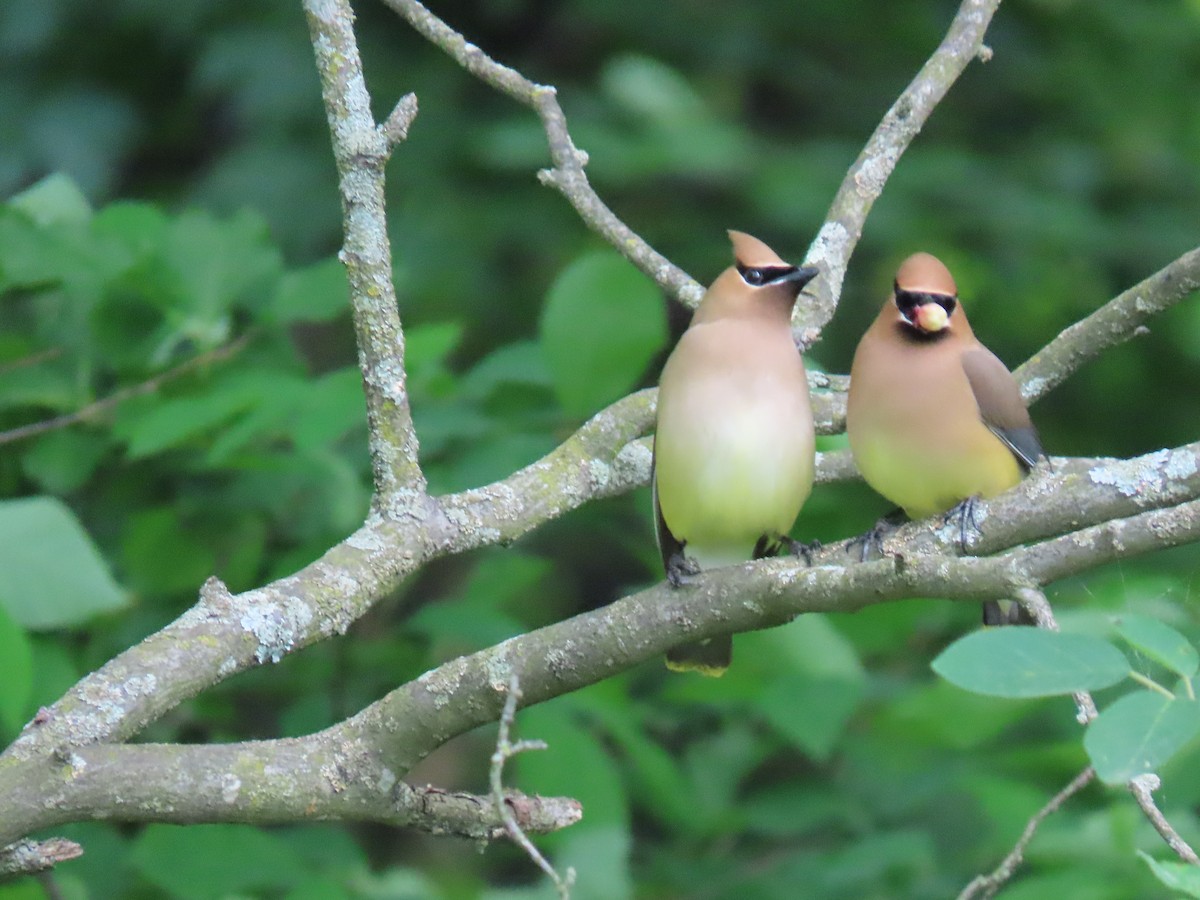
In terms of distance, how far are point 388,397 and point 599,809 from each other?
4.33 feet

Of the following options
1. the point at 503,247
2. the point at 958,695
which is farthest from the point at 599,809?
the point at 503,247

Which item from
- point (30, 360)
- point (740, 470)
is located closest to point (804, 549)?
point (740, 470)

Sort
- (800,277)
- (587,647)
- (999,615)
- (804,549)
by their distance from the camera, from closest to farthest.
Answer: (587,647), (804,549), (800,277), (999,615)

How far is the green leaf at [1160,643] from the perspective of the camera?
1.58m

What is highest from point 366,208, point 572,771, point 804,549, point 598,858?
point 366,208

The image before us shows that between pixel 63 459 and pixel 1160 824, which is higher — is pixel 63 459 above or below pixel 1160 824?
below

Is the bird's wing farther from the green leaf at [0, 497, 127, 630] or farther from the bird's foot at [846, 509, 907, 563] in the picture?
the green leaf at [0, 497, 127, 630]

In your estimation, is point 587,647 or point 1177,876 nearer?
point 1177,876

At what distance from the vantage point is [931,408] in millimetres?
3227

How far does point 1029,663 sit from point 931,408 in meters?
1.74

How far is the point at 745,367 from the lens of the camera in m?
3.13

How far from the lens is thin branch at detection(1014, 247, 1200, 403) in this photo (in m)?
3.05

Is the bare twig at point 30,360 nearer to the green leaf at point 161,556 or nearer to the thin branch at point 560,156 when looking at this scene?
the green leaf at point 161,556

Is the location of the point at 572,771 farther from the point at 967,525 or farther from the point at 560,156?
the point at 967,525
